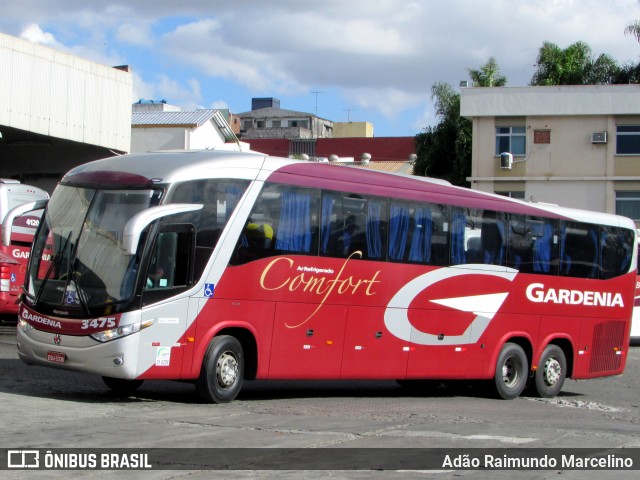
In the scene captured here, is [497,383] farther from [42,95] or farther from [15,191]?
[42,95]

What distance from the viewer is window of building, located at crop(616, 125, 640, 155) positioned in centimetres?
4478

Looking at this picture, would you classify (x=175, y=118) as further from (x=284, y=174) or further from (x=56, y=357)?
(x=56, y=357)

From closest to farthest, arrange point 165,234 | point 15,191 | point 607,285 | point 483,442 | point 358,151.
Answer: point 483,442 → point 165,234 → point 607,285 → point 15,191 → point 358,151

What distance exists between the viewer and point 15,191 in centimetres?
2497

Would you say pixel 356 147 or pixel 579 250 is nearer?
pixel 579 250

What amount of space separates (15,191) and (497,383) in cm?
1369

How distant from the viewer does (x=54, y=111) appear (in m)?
32.8

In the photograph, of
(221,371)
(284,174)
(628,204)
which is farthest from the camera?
(628,204)

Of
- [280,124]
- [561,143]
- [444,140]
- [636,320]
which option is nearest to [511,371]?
[636,320]

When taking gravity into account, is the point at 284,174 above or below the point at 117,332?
above

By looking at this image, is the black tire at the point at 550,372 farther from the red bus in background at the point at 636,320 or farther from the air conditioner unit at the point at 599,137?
the air conditioner unit at the point at 599,137

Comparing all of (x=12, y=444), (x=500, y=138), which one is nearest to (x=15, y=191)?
(x=12, y=444)

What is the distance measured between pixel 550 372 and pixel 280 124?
98.6 m

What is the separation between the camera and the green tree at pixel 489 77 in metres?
56.1
